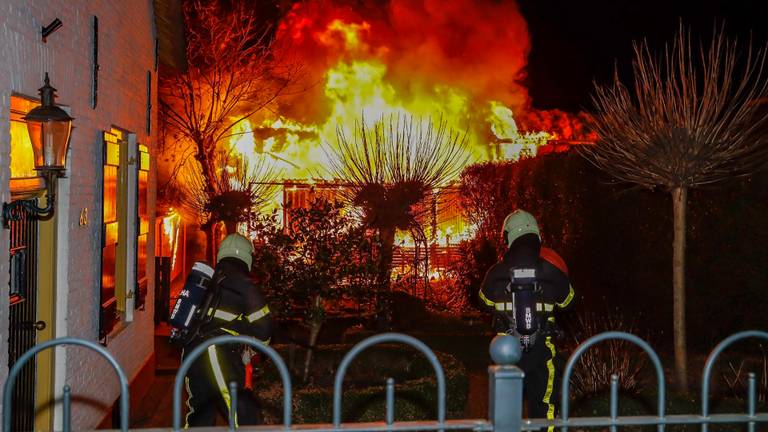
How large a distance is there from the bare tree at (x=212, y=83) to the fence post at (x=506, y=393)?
59.5 ft

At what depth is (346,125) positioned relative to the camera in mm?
23016

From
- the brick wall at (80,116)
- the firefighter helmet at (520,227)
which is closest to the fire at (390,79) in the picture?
the brick wall at (80,116)

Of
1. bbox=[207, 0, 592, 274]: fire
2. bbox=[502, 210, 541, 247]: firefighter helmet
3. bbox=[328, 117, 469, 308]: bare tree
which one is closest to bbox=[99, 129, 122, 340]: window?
bbox=[502, 210, 541, 247]: firefighter helmet

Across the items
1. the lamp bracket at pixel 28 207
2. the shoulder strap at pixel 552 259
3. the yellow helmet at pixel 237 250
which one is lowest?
the shoulder strap at pixel 552 259

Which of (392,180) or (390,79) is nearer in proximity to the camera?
(392,180)

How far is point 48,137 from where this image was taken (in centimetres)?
535

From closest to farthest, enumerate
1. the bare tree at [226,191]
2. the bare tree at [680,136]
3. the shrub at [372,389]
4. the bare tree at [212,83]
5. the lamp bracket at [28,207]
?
the lamp bracket at [28,207], the shrub at [372,389], the bare tree at [680,136], the bare tree at [226,191], the bare tree at [212,83]

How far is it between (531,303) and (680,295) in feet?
8.73

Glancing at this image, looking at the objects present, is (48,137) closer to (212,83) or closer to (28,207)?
(28,207)

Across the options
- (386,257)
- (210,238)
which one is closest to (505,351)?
(386,257)

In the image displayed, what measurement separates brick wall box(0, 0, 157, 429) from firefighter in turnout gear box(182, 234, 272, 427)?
1285 mm

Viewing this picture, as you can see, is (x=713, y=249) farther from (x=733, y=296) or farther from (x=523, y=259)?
(x=523, y=259)

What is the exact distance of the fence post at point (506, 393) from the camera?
3.60 meters

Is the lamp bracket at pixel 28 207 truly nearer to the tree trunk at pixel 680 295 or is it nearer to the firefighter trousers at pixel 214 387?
the firefighter trousers at pixel 214 387
